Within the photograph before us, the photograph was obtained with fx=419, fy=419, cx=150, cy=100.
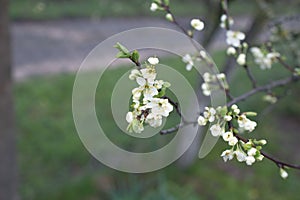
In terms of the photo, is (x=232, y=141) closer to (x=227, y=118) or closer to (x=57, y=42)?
(x=227, y=118)

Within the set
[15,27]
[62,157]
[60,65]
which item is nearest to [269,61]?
[62,157]

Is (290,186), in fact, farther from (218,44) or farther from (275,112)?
(218,44)

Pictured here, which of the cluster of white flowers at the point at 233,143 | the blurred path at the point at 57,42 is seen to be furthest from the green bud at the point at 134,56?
the blurred path at the point at 57,42

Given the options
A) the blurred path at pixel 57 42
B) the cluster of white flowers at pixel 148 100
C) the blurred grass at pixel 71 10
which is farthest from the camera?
the blurred grass at pixel 71 10

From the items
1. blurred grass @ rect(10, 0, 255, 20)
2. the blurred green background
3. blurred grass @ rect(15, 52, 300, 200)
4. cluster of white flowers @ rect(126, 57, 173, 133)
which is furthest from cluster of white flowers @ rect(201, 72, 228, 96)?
blurred grass @ rect(10, 0, 255, 20)

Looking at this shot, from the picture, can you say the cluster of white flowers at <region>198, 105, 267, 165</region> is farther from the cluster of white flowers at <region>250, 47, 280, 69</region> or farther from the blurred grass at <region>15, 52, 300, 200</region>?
the blurred grass at <region>15, 52, 300, 200</region>

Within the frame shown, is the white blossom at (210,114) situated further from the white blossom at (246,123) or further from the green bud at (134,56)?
the green bud at (134,56)

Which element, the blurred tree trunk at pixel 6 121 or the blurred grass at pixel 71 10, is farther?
the blurred grass at pixel 71 10
